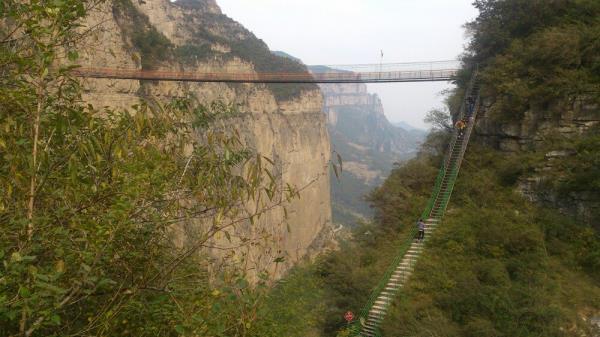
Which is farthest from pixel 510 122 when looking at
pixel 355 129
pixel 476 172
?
pixel 355 129

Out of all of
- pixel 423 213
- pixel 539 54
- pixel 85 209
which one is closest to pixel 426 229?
pixel 423 213

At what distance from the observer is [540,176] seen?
35.0 feet

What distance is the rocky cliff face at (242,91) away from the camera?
2358 cm

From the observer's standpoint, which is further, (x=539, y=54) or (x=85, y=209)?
(x=539, y=54)

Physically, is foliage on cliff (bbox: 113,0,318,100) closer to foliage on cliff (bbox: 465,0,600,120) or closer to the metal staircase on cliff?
the metal staircase on cliff

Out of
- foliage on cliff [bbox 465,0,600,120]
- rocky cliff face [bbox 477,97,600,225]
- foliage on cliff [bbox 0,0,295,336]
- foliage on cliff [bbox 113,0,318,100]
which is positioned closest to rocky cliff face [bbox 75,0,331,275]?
foliage on cliff [bbox 113,0,318,100]

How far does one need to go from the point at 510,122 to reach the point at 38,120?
498 inches

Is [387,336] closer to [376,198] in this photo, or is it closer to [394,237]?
[394,237]

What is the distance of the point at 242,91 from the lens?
3409 cm

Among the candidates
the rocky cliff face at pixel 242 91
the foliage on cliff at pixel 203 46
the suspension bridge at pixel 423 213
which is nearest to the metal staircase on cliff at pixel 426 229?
the suspension bridge at pixel 423 213

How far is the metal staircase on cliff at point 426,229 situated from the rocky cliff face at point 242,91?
878 cm

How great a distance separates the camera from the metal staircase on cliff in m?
8.73

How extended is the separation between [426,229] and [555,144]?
3.74 m

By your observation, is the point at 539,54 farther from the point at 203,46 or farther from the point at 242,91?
the point at 203,46
